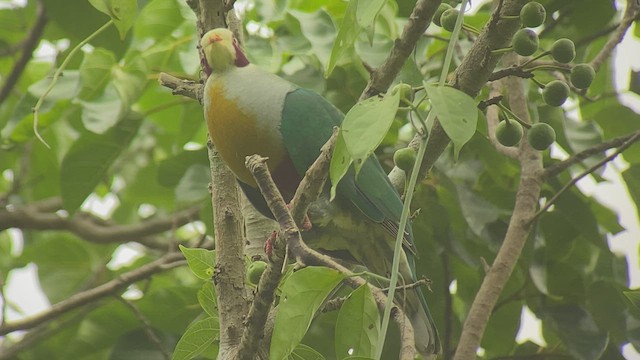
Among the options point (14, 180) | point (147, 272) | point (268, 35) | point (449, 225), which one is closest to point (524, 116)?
point (449, 225)

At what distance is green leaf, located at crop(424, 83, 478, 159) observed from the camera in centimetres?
112

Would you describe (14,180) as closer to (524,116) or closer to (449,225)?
(449,225)

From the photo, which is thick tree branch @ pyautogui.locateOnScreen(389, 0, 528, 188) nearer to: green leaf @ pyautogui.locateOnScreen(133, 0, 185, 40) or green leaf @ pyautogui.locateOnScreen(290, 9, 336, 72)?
green leaf @ pyautogui.locateOnScreen(290, 9, 336, 72)

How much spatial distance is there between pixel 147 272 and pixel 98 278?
2.51 ft

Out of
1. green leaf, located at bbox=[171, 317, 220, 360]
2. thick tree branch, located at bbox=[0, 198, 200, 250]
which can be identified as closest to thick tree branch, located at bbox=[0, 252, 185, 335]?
thick tree branch, located at bbox=[0, 198, 200, 250]

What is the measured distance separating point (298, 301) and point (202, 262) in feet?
1.49

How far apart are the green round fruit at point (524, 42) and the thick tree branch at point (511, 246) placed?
717mm

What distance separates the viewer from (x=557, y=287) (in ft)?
8.39

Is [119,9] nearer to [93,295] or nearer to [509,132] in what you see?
[509,132]

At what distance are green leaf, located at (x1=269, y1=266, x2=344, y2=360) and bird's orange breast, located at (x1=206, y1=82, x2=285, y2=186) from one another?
715mm

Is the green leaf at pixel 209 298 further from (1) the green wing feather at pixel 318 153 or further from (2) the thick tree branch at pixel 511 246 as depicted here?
(2) the thick tree branch at pixel 511 246

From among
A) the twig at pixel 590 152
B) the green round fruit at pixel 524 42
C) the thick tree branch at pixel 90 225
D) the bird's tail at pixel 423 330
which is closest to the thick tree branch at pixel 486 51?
the green round fruit at pixel 524 42

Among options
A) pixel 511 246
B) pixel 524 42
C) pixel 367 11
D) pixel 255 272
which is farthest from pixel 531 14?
pixel 511 246

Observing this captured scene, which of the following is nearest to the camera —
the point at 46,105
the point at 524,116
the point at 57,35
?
the point at 524,116
